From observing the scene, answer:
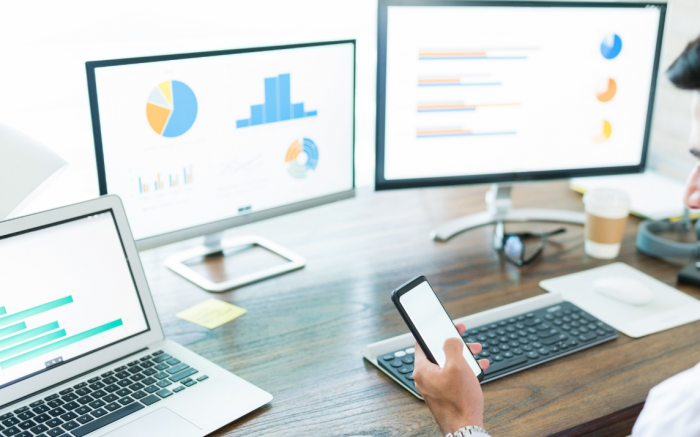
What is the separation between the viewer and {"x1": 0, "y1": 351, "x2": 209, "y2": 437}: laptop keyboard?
802mm

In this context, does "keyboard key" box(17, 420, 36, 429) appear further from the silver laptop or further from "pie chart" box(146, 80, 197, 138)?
"pie chart" box(146, 80, 197, 138)

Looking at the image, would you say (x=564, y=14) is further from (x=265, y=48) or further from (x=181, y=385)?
(x=181, y=385)

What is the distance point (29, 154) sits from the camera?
881 millimetres

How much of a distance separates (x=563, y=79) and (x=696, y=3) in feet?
2.37

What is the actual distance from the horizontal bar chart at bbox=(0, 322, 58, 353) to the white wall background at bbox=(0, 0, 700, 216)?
495mm

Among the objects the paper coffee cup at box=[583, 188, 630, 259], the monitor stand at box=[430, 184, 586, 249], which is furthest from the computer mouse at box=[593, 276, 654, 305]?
the monitor stand at box=[430, 184, 586, 249]

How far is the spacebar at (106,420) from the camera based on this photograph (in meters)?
0.79

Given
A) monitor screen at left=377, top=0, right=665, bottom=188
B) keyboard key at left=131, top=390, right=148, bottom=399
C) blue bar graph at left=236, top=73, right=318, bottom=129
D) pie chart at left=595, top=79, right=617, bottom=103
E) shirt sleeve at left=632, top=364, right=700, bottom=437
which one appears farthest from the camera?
pie chart at left=595, top=79, right=617, bottom=103

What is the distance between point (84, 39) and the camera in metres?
1.31

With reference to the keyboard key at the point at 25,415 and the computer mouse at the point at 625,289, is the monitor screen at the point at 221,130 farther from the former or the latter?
the computer mouse at the point at 625,289

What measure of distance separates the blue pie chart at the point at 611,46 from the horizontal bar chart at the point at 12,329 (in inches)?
49.2

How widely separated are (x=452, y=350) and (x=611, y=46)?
36.4 inches

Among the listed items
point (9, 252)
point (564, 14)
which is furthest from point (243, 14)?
point (9, 252)

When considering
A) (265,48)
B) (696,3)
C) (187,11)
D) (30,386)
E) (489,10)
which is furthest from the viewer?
(696,3)
